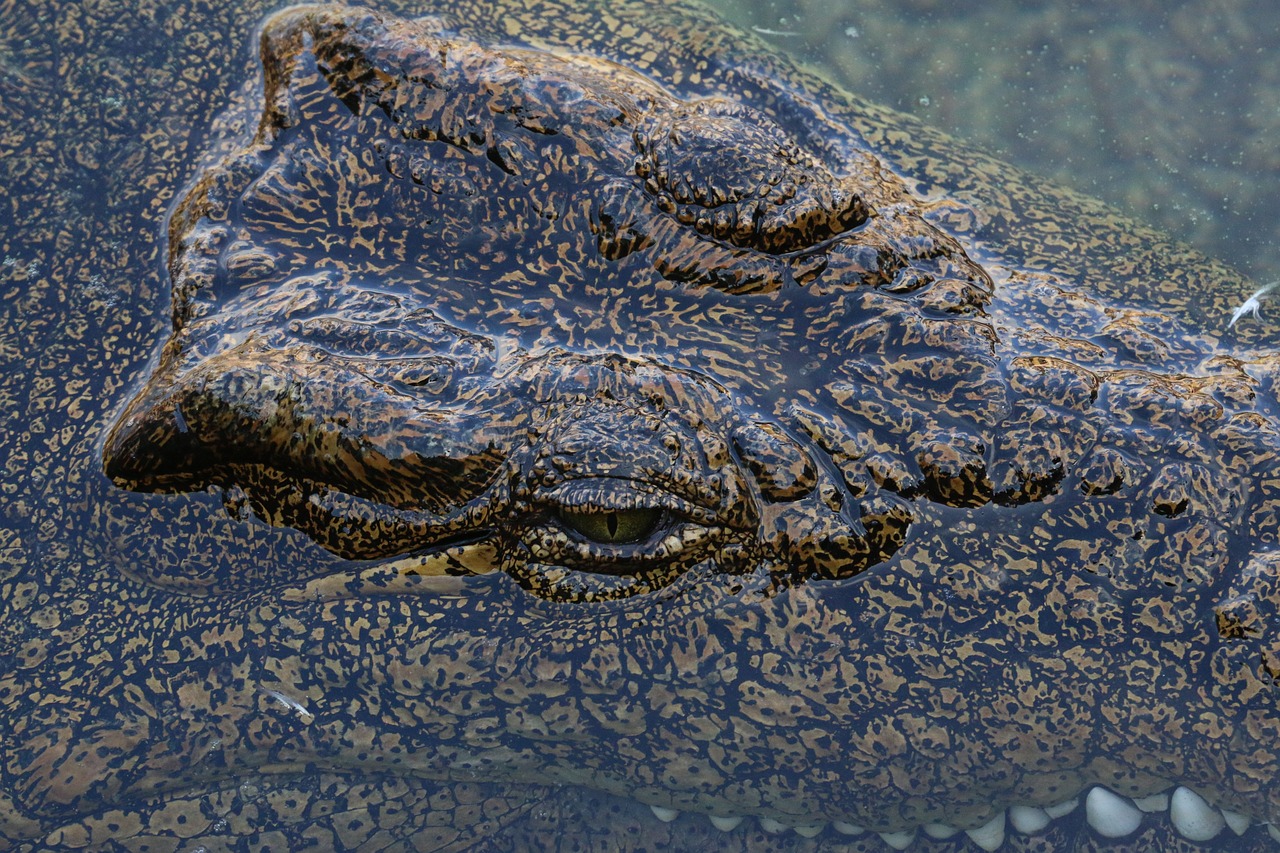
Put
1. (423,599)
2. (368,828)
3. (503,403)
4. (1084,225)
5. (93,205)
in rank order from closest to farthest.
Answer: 1. (503,403)
2. (423,599)
3. (368,828)
4. (93,205)
5. (1084,225)

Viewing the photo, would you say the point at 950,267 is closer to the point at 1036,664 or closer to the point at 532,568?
the point at 1036,664

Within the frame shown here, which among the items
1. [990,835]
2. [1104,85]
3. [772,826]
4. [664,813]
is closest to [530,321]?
[664,813]

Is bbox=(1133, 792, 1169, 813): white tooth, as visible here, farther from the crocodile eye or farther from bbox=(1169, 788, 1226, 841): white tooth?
the crocodile eye

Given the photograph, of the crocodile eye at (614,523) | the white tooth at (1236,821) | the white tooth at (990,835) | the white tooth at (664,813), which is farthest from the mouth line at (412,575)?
the white tooth at (1236,821)

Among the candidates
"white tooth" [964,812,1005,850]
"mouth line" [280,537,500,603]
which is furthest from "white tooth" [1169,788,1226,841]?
"mouth line" [280,537,500,603]

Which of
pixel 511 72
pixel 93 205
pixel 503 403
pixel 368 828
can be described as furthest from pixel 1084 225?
pixel 93 205

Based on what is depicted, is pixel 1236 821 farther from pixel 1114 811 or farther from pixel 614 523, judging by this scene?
pixel 614 523

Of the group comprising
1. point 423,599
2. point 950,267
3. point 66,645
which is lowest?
point 66,645

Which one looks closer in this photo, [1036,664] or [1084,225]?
[1036,664]
